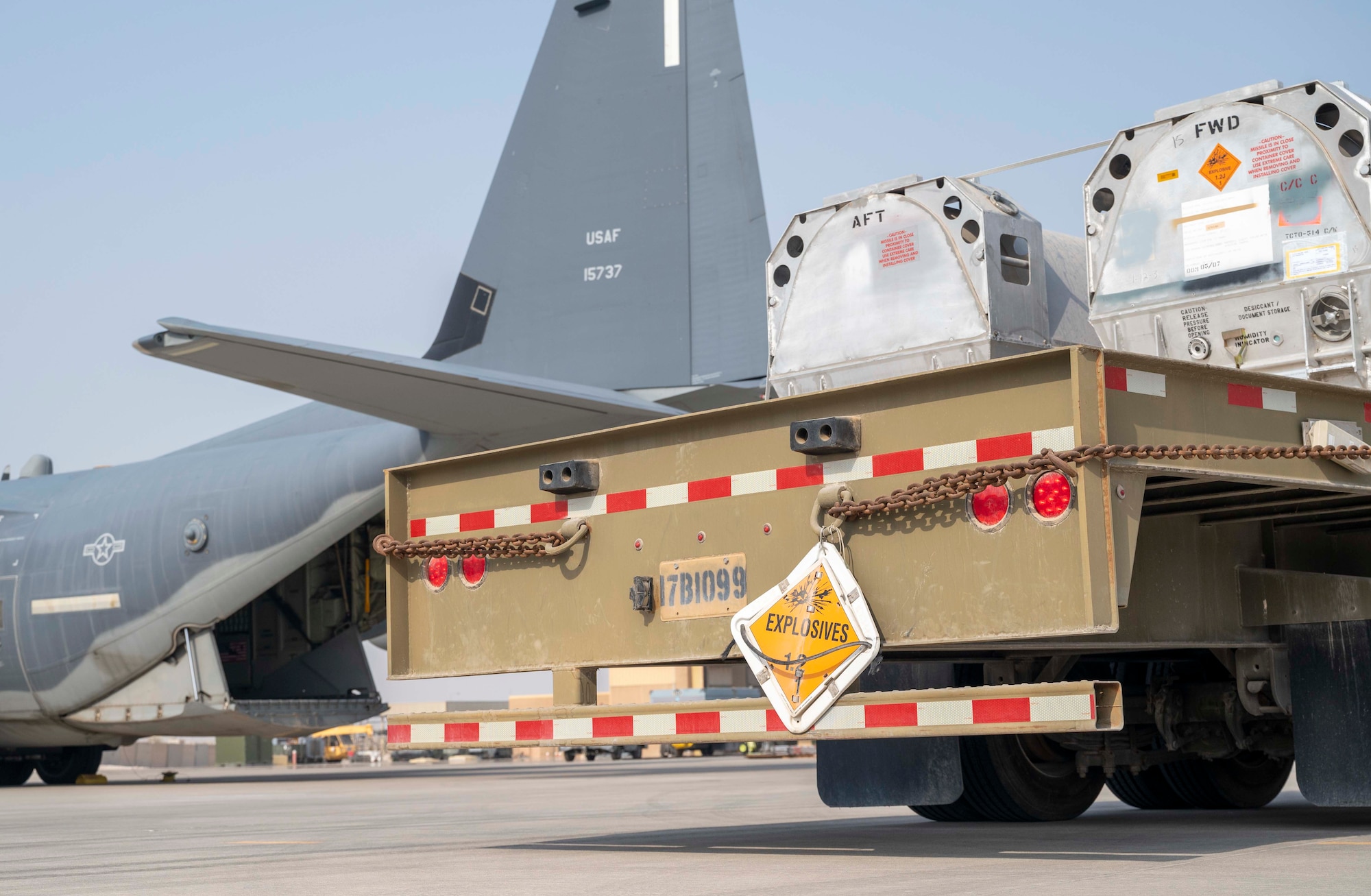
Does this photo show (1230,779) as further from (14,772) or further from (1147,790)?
(14,772)

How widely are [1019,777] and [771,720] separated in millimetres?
2587

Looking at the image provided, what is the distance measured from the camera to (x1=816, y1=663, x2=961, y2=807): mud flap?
6688mm

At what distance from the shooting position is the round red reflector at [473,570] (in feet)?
21.3

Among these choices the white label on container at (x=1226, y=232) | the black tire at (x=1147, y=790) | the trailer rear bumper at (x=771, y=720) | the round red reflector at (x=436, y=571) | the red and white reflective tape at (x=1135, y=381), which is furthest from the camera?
the black tire at (x=1147, y=790)

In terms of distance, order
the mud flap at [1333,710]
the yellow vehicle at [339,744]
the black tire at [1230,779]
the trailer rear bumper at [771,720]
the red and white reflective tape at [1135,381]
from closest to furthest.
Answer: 1. the trailer rear bumper at [771,720]
2. the red and white reflective tape at [1135,381]
3. the mud flap at [1333,710]
4. the black tire at [1230,779]
5. the yellow vehicle at [339,744]

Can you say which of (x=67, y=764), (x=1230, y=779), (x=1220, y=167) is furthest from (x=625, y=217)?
(x=67, y=764)

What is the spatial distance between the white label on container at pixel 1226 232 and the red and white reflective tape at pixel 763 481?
1.67 m

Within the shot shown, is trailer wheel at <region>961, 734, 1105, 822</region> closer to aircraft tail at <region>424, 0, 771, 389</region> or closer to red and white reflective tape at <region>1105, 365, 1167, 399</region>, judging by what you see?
red and white reflective tape at <region>1105, 365, 1167, 399</region>

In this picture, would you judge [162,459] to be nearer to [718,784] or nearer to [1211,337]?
[718,784]

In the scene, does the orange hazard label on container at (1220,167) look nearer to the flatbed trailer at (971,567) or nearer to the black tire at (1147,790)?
the flatbed trailer at (971,567)

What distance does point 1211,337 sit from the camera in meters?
5.93

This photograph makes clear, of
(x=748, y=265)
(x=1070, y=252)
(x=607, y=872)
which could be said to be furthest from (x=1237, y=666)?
(x=748, y=265)

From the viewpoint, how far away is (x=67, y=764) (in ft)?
76.4

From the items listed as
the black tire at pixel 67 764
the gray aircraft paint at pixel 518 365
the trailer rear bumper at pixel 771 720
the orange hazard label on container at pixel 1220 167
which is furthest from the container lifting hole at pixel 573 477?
the black tire at pixel 67 764
